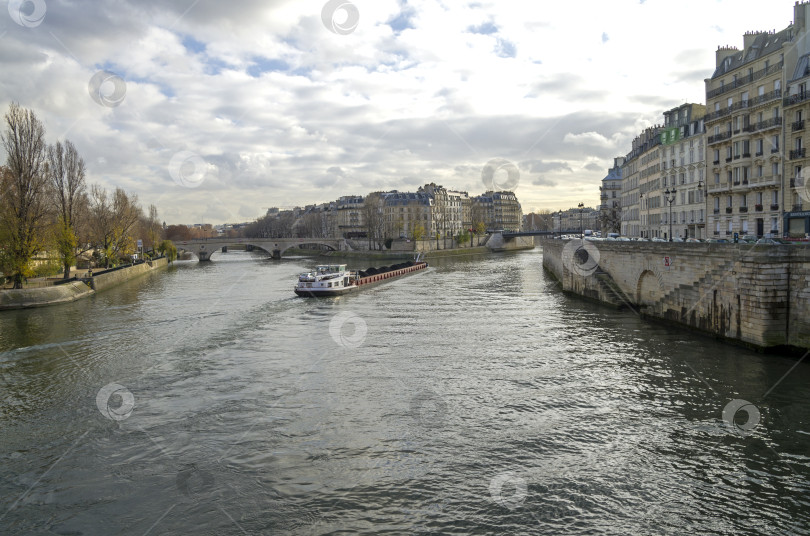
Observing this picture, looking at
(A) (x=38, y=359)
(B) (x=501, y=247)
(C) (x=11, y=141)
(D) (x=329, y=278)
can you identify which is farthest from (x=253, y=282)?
(B) (x=501, y=247)

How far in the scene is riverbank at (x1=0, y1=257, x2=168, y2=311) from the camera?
34.8m

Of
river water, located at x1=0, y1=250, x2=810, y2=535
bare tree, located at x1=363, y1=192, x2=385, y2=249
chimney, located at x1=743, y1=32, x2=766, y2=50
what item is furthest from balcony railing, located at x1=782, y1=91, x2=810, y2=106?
bare tree, located at x1=363, y1=192, x2=385, y2=249

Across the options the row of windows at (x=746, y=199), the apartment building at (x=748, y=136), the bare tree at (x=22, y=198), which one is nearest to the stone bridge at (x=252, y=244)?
the bare tree at (x=22, y=198)

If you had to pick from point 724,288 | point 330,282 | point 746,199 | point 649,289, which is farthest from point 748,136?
point 330,282

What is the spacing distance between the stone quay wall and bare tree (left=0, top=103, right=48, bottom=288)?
122ft

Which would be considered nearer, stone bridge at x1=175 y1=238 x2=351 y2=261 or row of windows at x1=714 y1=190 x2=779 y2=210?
row of windows at x1=714 y1=190 x2=779 y2=210

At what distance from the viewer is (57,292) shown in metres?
37.5

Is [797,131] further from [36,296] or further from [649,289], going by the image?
[36,296]

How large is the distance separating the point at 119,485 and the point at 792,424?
14503mm

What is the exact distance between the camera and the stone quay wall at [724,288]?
60.3 ft

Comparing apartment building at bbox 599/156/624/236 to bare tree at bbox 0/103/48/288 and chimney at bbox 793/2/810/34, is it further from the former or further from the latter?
bare tree at bbox 0/103/48/288

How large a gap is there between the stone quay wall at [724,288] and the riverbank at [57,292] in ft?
116

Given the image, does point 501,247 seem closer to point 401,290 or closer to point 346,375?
point 401,290

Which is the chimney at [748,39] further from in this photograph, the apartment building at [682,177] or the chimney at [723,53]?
the apartment building at [682,177]
